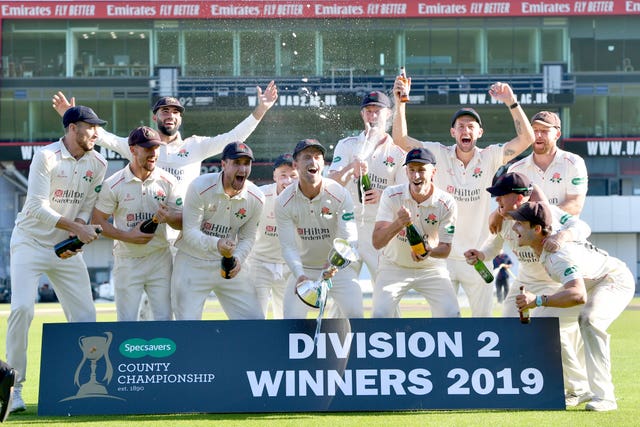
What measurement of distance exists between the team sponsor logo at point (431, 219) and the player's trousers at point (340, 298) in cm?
88

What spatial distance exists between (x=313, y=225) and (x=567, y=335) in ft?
8.15

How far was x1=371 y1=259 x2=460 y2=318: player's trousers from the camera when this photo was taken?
9.61 metres

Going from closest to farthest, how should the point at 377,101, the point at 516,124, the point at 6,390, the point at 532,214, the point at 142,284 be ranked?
the point at 6,390 → the point at 532,214 → the point at 142,284 → the point at 516,124 → the point at 377,101

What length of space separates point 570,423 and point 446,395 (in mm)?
1047

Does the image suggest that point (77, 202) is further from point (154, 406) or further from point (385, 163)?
point (385, 163)

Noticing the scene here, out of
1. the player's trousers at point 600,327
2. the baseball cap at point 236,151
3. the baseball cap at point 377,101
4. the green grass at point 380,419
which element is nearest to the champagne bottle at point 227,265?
the baseball cap at point 236,151

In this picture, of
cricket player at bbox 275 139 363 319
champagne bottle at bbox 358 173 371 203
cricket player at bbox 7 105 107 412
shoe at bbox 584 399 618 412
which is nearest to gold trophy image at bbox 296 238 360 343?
cricket player at bbox 275 139 363 319

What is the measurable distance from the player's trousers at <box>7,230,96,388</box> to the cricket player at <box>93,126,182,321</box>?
378 millimetres

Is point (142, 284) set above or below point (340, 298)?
above

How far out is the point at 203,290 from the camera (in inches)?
376

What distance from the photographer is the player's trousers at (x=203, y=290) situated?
375 inches

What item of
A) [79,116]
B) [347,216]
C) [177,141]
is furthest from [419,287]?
[79,116]

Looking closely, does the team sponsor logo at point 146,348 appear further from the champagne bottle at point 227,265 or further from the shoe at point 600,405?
the shoe at point 600,405

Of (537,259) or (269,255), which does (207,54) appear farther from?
(537,259)
